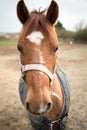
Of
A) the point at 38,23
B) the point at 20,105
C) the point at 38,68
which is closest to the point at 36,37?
the point at 38,23

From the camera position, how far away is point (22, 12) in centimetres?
229

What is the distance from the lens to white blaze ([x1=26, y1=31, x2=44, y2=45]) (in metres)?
2.11

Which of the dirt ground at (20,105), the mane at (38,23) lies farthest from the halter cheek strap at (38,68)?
the dirt ground at (20,105)

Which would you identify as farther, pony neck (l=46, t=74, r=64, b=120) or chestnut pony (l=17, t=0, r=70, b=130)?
pony neck (l=46, t=74, r=64, b=120)

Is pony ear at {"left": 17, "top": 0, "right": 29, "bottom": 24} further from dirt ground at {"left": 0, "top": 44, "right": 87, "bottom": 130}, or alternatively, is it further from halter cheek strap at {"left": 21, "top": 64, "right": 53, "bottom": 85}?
dirt ground at {"left": 0, "top": 44, "right": 87, "bottom": 130}

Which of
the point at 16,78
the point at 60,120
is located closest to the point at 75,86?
the point at 16,78

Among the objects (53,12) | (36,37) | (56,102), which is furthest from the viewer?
(56,102)

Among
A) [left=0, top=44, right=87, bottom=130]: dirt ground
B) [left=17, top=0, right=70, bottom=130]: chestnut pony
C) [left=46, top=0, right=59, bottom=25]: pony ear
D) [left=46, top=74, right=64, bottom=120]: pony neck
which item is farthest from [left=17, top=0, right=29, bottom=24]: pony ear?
[left=0, top=44, right=87, bottom=130]: dirt ground

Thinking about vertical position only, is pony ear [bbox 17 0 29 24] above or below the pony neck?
above

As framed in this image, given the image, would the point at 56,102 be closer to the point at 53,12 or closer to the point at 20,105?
the point at 53,12

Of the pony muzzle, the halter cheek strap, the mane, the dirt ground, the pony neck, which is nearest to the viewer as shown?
the pony muzzle

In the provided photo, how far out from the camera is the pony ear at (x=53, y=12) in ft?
7.34

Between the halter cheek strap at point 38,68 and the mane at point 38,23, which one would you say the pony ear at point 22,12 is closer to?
the mane at point 38,23

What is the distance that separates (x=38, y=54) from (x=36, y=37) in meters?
0.15
